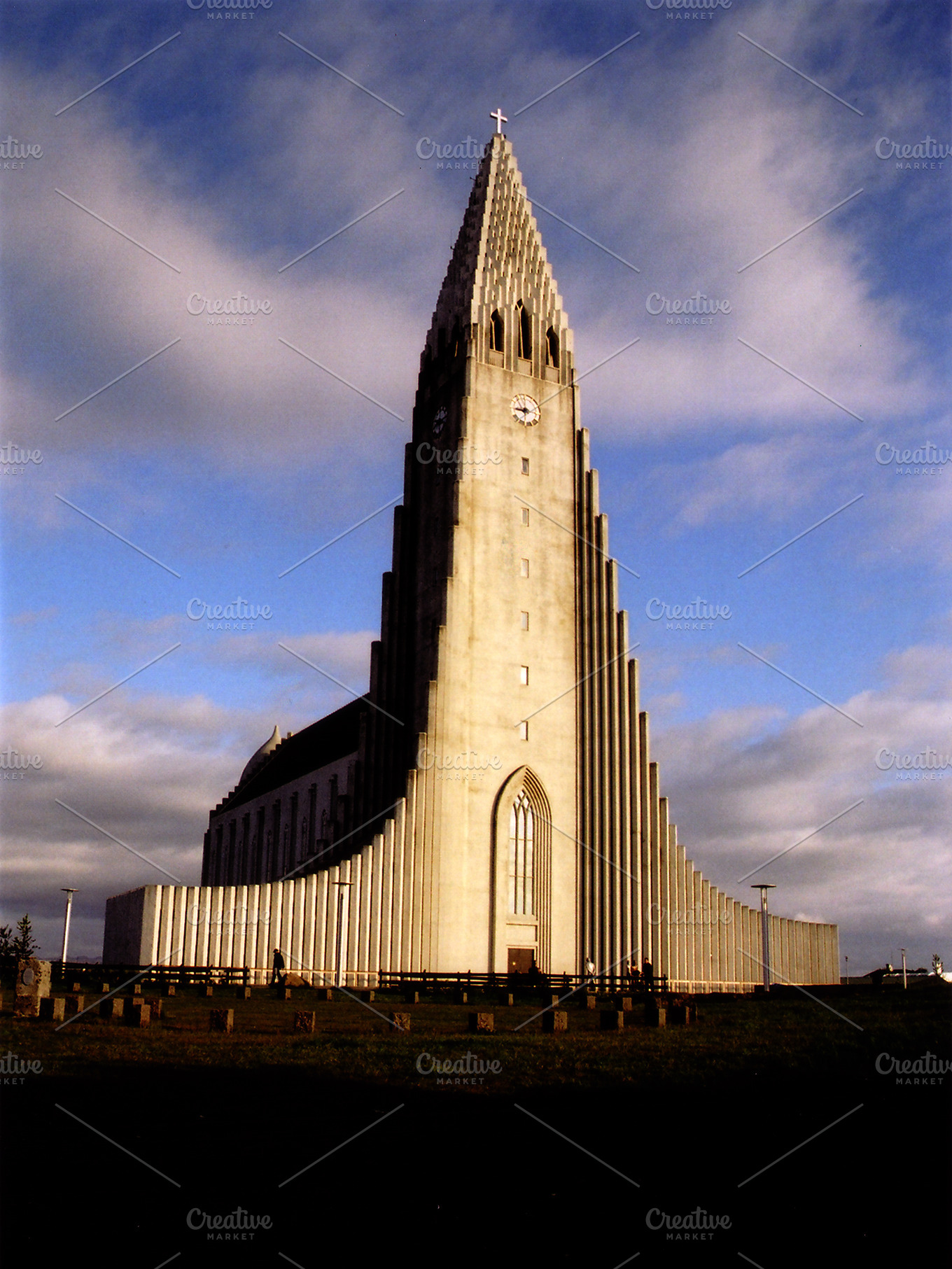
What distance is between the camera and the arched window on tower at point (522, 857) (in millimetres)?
55438

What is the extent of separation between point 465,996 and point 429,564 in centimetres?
2516

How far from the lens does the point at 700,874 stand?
58.6 metres

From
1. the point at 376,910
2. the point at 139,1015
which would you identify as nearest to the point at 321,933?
the point at 376,910

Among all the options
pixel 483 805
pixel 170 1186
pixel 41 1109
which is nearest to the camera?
pixel 170 1186

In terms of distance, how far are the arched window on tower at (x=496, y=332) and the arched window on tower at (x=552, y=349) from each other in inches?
114

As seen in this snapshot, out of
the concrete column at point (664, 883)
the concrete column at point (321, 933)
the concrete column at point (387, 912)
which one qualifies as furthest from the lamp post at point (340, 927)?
the concrete column at point (664, 883)

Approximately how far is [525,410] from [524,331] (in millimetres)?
5328

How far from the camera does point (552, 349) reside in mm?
63688

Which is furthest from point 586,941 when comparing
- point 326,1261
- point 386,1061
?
point 326,1261

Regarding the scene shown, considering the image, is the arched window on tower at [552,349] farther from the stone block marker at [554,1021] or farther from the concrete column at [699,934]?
the stone block marker at [554,1021]

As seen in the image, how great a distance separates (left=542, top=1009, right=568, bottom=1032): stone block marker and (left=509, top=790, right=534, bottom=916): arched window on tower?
28178mm

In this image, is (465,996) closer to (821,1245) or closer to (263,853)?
(821,1245)

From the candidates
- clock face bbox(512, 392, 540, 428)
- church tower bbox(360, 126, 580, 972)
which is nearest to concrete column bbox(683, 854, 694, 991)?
church tower bbox(360, 126, 580, 972)

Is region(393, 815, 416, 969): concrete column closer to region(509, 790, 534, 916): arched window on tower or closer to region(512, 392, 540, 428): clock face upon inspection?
region(509, 790, 534, 916): arched window on tower
